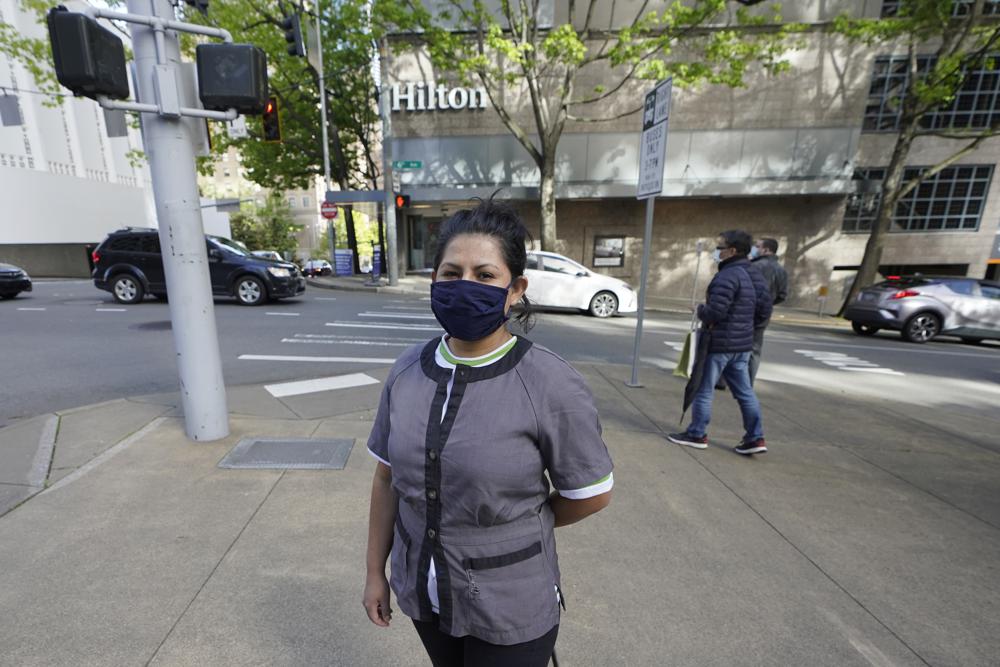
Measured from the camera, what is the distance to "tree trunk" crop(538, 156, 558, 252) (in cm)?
1580

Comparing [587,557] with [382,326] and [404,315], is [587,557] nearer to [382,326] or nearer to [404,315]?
[382,326]

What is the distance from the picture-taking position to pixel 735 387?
163 inches

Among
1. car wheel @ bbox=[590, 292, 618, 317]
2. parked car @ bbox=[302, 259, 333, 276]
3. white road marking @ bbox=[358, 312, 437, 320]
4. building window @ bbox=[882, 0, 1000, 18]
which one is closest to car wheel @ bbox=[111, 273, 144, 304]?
white road marking @ bbox=[358, 312, 437, 320]

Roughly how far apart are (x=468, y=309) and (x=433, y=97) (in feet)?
64.9

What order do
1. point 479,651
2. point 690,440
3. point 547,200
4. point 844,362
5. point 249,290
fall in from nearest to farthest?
point 479,651 < point 690,440 < point 844,362 < point 249,290 < point 547,200

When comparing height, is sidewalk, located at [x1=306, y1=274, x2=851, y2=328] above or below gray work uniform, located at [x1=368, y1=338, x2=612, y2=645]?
below

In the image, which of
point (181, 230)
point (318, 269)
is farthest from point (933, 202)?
point (318, 269)

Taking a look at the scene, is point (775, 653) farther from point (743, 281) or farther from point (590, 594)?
point (743, 281)

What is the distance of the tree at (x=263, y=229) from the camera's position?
48031mm

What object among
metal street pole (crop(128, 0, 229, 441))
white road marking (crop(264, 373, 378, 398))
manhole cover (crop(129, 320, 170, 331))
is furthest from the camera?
manhole cover (crop(129, 320, 170, 331))

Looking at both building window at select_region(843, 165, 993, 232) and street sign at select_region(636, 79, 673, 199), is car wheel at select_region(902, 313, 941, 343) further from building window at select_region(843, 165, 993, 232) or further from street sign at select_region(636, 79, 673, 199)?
street sign at select_region(636, 79, 673, 199)

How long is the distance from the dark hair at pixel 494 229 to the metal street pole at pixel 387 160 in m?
16.4

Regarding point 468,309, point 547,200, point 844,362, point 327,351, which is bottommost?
point 844,362

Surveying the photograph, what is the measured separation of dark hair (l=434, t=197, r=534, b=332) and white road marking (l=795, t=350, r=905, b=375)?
30.0 feet
